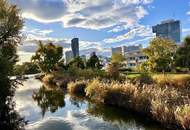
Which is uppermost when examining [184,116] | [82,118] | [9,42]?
[9,42]

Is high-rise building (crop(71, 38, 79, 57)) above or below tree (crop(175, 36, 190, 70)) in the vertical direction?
above

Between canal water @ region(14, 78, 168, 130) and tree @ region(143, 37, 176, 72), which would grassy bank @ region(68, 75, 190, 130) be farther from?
tree @ region(143, 37, 176, 72)

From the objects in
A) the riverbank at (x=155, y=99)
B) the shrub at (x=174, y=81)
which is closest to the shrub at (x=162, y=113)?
the riverbank at (x=155, y=99)

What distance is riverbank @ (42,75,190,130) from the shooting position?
16522mm

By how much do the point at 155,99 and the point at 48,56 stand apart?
55.4m

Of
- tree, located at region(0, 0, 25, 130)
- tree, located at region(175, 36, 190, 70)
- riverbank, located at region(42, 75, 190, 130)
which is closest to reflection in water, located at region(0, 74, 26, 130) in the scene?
tree, located at region(0, 0, 25, 130)

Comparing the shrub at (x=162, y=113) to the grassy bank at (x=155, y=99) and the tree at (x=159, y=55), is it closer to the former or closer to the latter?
the grassy bank at (x=155, y=99)

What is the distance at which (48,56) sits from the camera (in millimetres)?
73250

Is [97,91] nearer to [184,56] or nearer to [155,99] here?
[155,99]

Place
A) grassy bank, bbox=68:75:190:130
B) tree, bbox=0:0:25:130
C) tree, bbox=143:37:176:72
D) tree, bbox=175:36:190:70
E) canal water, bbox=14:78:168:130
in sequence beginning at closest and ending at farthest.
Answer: grassy bank, bbox=68:75:190:130 → canal water, bbox=14:78:168:130 → tree, bbox=0:0:25:130 → tree, bbox=143:37:176:72 → tree, bbox=175:36:190:70

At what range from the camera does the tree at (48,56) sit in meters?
73.4

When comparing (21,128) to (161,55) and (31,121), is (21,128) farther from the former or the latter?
(161,55)

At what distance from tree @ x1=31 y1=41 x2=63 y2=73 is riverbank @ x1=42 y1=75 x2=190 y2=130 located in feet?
141

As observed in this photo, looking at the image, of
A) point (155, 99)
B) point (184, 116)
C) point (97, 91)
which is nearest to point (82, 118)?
point (155, 99)
